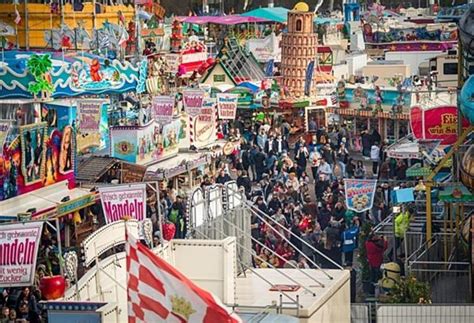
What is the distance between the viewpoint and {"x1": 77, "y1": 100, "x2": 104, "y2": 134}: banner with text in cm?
2444

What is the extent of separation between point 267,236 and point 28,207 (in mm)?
3758

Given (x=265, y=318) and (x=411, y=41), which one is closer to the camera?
(x=265, y=318)

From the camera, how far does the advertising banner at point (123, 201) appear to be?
15.2 metres

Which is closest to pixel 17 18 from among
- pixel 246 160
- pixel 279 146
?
pixel 246 160

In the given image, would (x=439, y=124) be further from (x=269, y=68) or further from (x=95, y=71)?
(x=269, y=68)

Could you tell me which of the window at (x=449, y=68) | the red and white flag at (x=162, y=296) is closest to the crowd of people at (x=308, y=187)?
the window at (x=449, y=68)

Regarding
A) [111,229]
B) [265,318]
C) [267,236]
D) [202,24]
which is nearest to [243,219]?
[111,229]

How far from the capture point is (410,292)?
15.4m

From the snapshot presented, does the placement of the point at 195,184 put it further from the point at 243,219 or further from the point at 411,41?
the point at 411,41

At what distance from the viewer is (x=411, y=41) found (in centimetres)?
5188

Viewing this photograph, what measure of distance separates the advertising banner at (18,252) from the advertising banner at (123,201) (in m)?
1.31

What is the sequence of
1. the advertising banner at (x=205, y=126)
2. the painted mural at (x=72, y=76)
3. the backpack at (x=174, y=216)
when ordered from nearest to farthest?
the backpack at (x=174, y=216) → the painted mural at (x=72, y=76) → the advertising banner at (x=205, y=126)

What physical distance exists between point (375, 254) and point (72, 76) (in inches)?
301

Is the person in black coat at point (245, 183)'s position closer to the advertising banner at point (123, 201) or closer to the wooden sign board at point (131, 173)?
the wooden sign board at point (131, 173)
